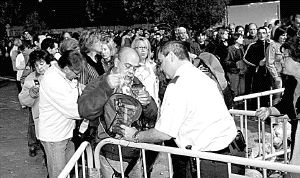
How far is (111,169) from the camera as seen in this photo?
15.7 ft

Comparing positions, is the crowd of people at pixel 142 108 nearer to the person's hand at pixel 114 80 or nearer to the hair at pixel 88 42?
the person's hand at pixel 114 80

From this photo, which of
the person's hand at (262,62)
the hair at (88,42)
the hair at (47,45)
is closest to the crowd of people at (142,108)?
the hair at (88,42)

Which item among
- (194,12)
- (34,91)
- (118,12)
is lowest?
(34,91)

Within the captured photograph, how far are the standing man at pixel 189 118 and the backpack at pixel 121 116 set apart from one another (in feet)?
Result: 0.34

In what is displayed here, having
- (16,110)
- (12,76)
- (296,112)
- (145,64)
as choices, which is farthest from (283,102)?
(12,76)

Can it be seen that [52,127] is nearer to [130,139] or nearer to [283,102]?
[130,139]

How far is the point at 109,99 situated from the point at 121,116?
23cm

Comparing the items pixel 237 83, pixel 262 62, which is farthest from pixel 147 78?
pixel 237 83

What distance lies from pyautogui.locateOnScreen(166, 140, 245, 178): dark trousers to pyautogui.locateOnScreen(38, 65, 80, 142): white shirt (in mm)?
1379

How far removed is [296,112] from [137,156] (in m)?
1.53

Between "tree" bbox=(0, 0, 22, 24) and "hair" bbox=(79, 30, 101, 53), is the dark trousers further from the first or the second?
"tree" bbox=(0, 0, 22, 24)

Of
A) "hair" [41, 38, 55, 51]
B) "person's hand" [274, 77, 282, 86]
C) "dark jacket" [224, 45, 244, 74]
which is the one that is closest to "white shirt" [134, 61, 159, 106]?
"hair" [41, 38, 55, 51]

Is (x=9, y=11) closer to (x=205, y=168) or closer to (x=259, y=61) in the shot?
(x=259, y=61)

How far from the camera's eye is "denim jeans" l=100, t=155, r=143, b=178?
4730mm
